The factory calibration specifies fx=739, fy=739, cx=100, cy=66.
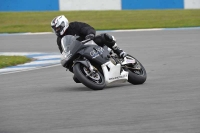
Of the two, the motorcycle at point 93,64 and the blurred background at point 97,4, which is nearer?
the motorcycle at point 93,64

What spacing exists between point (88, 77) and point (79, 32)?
912mm

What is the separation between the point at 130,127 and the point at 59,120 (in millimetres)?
914

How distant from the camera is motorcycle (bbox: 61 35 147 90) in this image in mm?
10031

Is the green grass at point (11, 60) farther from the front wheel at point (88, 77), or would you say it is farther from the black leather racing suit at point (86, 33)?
the front wheel at point (88, 77)

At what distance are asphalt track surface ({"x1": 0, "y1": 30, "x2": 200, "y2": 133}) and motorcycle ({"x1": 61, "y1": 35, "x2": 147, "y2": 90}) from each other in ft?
0.50

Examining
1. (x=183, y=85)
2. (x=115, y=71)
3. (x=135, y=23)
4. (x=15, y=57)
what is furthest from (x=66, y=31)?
(x=135, y=23)

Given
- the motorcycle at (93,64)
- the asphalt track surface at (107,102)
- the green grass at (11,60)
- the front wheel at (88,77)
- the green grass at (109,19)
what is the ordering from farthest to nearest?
the green grass at (109,19) → the green grass at (11,60) → the motorcycle at (93,64) → the front wheel at (88,77) → the asphalt track surface at (107,102)

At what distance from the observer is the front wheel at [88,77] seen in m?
9.91

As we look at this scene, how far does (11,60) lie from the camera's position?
16.1 metres

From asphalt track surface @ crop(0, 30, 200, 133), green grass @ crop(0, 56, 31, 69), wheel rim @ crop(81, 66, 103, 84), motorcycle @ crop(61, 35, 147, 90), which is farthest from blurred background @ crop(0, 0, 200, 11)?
wheel rim @ crop(81, 66, 103, 84)

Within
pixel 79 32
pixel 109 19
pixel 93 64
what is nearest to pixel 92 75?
pixel 93 64

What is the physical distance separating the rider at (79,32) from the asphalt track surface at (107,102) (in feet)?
2.12

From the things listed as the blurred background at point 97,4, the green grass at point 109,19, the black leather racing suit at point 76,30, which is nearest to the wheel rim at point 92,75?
the black leather racing suit at point 76,30

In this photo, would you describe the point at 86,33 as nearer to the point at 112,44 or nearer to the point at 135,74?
the point at 112,44
